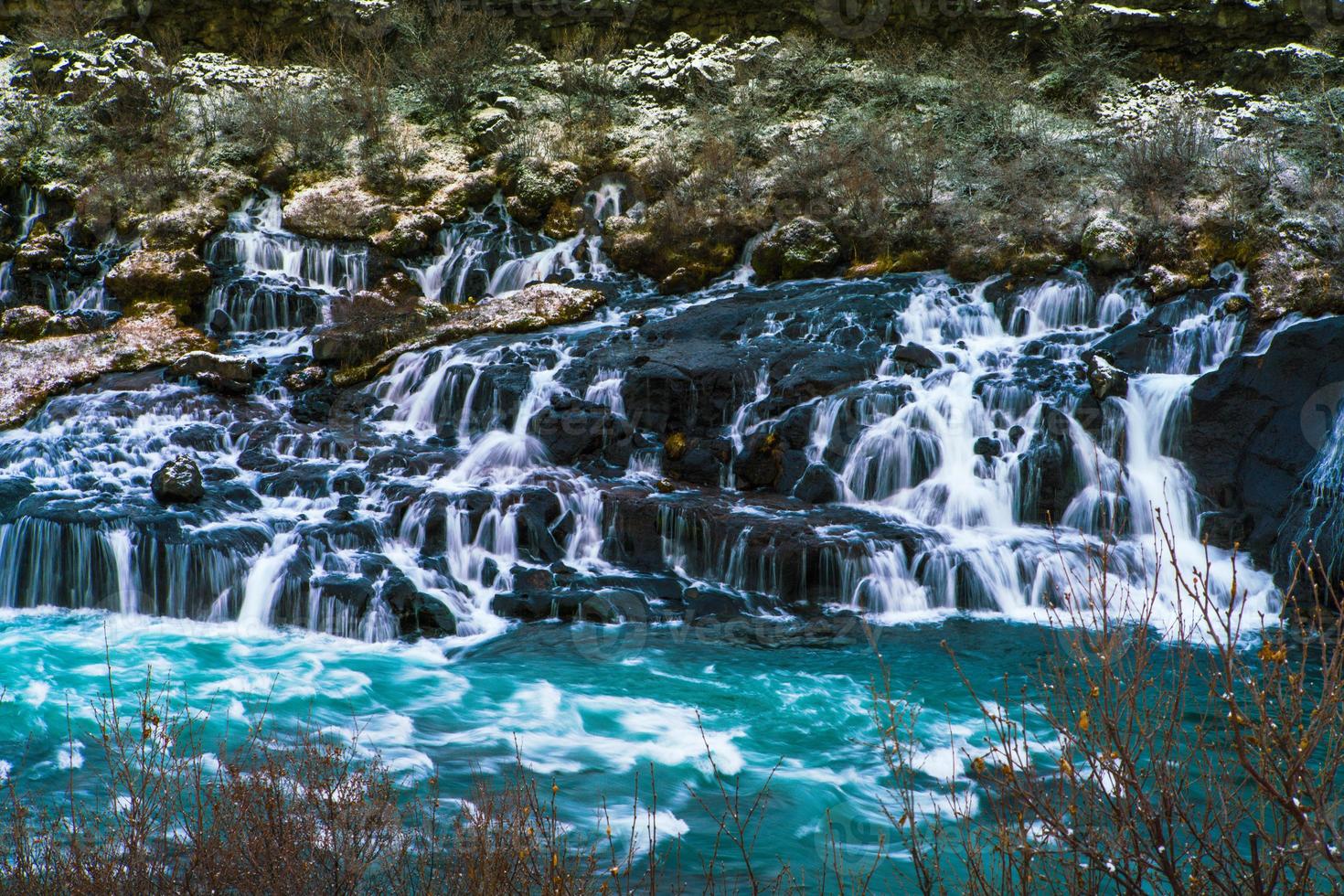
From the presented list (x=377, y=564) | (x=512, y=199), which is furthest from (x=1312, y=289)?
(x=512, y=199)

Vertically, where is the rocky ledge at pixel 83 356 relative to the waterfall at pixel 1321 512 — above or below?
above

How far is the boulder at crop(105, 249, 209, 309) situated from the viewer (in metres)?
15.6

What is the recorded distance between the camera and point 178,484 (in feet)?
34.6

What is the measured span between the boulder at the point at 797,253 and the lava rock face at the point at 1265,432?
616 cm

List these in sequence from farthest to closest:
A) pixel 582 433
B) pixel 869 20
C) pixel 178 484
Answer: pixel 869 20 < pixel 582 433 < pixel 178 484

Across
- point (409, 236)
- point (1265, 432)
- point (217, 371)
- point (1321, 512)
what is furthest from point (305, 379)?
point (1321, 512)

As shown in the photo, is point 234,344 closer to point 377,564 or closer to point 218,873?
point 377,564

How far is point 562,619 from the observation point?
30.7 feet

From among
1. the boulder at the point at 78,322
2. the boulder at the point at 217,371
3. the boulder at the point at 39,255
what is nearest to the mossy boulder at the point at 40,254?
the boulder at the point at 39,255

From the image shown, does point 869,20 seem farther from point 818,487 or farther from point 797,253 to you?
point 818,487

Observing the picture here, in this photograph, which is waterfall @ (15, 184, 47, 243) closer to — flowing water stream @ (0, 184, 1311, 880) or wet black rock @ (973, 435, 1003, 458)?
flowing water stream @ (0, 184, 1311, 880)

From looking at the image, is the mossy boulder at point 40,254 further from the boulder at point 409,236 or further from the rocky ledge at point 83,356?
the boulder at point 409,236

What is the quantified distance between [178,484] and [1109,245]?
12.2 meters

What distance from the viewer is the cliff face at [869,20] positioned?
64.9 feet
